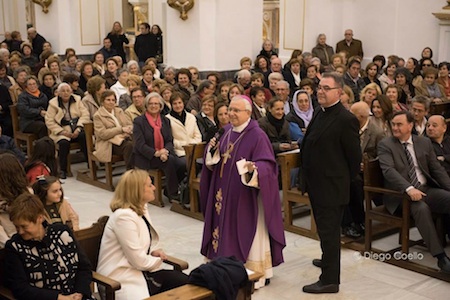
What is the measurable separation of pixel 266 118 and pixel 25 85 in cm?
425

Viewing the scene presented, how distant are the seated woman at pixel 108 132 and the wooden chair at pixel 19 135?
1.41 meters

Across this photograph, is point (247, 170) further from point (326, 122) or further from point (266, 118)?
point (266, 118)

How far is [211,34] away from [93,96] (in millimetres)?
3888

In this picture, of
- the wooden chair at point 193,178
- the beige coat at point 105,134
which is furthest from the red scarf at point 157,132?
the beige coat at point 105,134

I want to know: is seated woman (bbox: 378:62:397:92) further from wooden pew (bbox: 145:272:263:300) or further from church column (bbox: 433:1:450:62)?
wooden pew (bbox: 145:272:263:300)

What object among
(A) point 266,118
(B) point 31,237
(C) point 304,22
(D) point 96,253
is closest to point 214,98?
(A) point 266,118

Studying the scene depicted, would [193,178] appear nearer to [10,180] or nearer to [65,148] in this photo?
[65,148]

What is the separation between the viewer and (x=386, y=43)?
15547 mm

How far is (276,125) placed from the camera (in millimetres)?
7707

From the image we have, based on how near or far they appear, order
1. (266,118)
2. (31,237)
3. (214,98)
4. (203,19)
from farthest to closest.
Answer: (203,19) < (214,98) < (266,118) < (31,237)

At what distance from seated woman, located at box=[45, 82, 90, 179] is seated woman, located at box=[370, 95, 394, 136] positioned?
3.98m

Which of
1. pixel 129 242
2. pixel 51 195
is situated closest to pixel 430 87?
pixel 51 195

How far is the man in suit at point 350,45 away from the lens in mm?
15469

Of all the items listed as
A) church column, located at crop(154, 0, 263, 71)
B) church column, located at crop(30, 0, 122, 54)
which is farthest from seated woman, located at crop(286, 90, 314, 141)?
church column, located at crop(30, 0, 122, 54)
